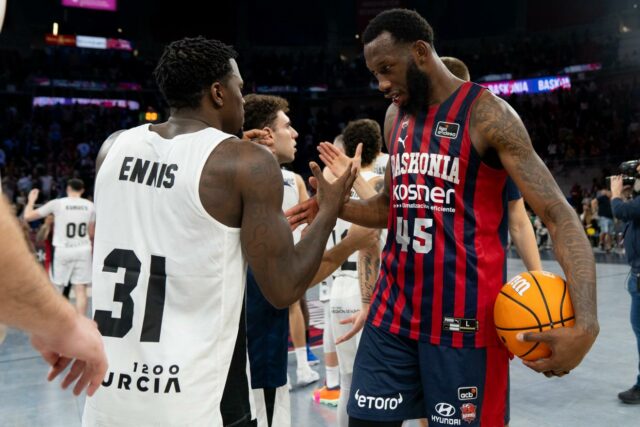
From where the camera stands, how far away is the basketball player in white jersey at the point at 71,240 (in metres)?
8.18

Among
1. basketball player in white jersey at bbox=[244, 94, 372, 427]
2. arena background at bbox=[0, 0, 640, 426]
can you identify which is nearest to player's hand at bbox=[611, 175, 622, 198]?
basketball player in white jersey at bbox=[244, 94, 372, 427]

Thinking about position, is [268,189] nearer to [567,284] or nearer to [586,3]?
[567,284]

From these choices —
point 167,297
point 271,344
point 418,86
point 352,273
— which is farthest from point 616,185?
point 167,297

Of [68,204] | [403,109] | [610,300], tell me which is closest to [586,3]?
[610,300]

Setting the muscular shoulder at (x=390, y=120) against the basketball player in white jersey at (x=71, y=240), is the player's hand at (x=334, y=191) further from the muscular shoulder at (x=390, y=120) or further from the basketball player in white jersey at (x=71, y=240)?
the basketball player in white jersey at (x=71, y=240)

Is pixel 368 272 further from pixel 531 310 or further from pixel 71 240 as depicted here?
pixel 71 240

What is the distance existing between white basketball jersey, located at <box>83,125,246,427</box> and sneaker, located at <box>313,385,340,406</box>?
121 inches

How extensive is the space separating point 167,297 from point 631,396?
4202 millimetres

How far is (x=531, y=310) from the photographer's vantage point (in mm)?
2242

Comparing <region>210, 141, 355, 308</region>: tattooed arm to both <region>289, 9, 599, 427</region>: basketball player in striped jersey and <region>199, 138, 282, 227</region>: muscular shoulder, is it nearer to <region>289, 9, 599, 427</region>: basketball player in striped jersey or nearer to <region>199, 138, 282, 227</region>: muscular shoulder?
<region>199, 138, 282, 227</region>: muscular shoulder

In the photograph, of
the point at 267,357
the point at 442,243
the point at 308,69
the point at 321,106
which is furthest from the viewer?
the point at 321,106

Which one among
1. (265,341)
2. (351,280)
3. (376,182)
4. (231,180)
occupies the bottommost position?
(265,341)

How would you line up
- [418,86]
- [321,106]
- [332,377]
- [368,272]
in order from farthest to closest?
[321,106] < [332,377] < [368,272] < [418,86]

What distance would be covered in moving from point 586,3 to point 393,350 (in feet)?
92.5
